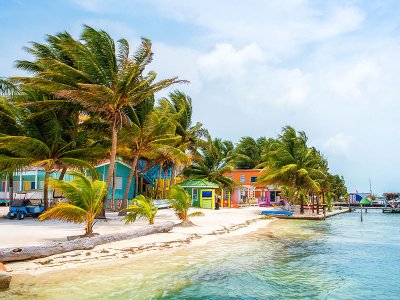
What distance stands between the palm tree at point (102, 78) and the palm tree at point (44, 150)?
177 centimetres

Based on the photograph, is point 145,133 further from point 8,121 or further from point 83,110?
point 8,121

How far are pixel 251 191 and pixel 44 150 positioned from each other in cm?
4043

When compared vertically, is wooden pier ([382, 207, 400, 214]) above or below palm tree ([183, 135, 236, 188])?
below

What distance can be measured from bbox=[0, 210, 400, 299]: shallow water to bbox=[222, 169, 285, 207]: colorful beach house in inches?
1374

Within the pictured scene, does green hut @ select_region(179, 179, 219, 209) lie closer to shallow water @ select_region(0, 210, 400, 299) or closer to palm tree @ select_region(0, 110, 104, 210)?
palm tree @ select_region(0, 110, 104, 210)

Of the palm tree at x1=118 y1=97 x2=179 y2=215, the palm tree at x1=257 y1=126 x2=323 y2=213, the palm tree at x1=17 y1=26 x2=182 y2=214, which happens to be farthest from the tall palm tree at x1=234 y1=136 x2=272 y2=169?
the palm tree at x1=17 y1=26 x2=182 y2=214

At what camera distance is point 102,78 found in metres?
20.2

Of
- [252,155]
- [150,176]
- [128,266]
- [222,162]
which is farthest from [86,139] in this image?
[252,155]

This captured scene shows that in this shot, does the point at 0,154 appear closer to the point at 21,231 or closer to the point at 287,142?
the point at 21,231

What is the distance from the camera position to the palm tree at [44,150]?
19984 millimetres

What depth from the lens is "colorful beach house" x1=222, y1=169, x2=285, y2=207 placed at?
166 feet

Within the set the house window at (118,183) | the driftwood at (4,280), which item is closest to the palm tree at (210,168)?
the house window at (118,183)

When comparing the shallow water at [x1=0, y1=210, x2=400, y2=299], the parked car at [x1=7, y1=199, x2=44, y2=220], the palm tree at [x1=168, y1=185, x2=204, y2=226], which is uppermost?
the palm tree at [x1=168, y1=185, x2=204, y2=226]

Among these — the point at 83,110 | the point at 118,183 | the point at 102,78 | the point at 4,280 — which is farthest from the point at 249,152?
the point at 4,280
